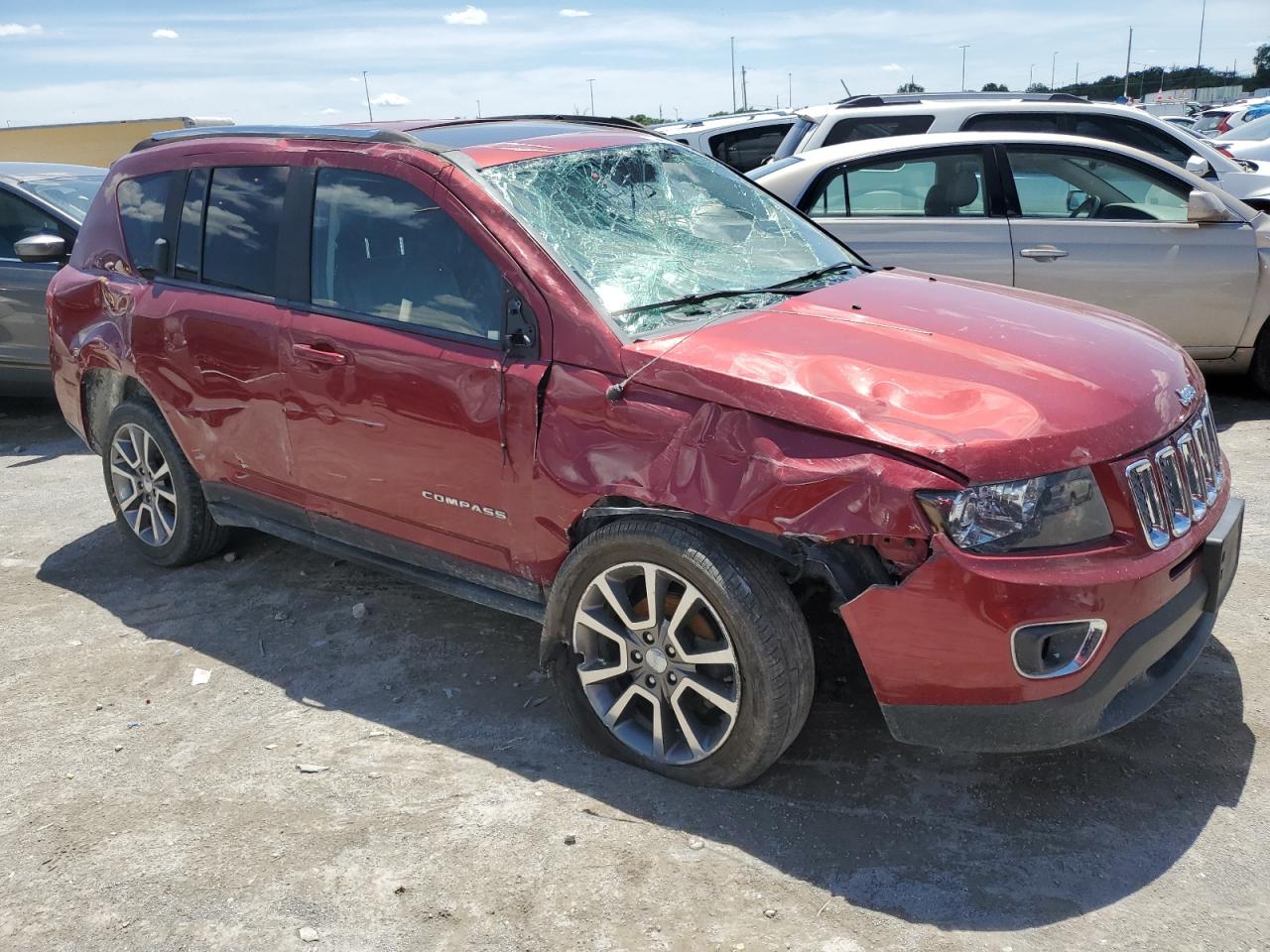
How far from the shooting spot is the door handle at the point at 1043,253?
21.8 feet

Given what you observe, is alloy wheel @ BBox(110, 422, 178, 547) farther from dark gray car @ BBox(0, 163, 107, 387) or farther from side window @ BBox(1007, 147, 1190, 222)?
side window @ BBox(1007, 147, 1190, 222)

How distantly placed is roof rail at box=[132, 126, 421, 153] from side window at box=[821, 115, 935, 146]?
5.11m

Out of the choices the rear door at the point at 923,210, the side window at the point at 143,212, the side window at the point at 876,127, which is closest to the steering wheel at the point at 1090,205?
the rear door at the point at 923,210

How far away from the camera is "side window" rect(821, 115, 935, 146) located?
848 cm

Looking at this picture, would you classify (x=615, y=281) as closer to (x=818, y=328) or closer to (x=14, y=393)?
(x=818, y=328)

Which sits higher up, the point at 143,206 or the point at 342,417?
the point at 143,206

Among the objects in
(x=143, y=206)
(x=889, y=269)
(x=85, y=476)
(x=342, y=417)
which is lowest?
(x=85, y=476)

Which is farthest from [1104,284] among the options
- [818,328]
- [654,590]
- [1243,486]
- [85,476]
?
[85,476]

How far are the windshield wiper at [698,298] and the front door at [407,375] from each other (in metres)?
0.37

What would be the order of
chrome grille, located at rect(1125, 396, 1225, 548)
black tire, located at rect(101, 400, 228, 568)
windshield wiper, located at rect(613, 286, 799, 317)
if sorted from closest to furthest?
chrome grille, located at rect(1125, 396, 1225, 548) < windshield wiper, located at rect(613, 286, 799, 317) < black tire, located at rect(101, 400, 228, 568)

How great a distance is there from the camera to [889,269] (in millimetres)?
4395

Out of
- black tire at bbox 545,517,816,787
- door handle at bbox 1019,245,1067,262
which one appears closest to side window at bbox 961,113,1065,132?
door handle at bbox 1019,245,1067,262

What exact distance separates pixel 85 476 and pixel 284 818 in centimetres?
441

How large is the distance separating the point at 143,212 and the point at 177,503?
127 cm
